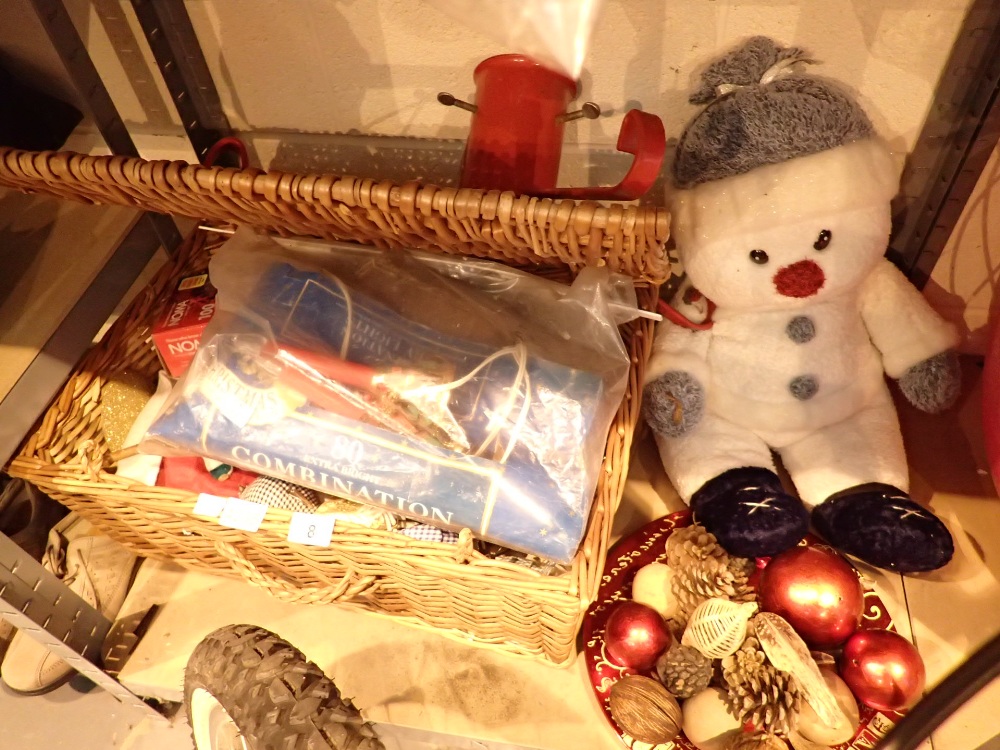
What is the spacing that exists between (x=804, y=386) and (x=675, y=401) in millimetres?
143

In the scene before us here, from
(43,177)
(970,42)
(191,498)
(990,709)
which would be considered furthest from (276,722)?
(970,42)

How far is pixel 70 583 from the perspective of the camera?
0.87 metres

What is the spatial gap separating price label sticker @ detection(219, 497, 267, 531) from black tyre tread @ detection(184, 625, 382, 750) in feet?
0.30

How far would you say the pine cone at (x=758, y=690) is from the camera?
25.6 inches

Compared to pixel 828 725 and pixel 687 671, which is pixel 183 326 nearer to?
pixel 687 671

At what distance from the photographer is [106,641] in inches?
34.6

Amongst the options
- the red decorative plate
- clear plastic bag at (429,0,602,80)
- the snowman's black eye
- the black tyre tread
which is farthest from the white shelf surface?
clear plastic bag at (429,0,602,80)

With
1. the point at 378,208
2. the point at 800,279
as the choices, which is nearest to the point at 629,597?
the point at 800,279

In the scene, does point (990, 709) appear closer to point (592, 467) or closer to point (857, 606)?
point (857, 606)

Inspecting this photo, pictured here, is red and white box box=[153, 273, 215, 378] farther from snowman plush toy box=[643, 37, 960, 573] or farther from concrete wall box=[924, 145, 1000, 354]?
concrete wall box=[924, 145, 1000, 354]

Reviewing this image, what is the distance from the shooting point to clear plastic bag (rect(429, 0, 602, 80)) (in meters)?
0.29

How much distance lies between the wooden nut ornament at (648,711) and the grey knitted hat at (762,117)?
0.50m

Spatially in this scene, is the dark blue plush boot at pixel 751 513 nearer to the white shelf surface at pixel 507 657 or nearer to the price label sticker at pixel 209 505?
the white shelf surface at pixel 507 657

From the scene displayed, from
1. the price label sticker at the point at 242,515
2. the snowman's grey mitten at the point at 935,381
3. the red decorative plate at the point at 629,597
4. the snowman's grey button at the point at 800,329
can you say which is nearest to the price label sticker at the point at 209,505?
the price label sticker at the point at 242,515
